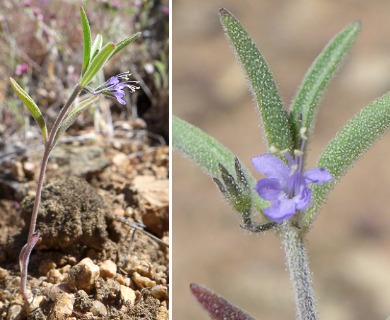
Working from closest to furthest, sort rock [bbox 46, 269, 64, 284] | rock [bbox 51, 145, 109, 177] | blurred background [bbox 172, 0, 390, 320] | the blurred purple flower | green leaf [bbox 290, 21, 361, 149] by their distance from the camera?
green leaf [bbox 290, 21, 361, 149], rock [bbox 46, 269, 64, 284], rock [bbox 51, 145, 109, 177], the blurred purple flower, blurred background [bbox 172, 0, 390, 320]

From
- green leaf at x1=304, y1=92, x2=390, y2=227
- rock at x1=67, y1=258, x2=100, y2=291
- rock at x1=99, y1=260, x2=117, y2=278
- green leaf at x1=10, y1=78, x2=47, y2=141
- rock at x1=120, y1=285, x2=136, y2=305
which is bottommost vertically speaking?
rock at x1=120, y1=285, x2=136, y2=305

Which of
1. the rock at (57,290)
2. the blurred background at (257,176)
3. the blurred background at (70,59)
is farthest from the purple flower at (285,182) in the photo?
the blurred background at (257,176)

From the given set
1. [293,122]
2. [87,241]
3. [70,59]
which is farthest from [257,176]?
[293,122]

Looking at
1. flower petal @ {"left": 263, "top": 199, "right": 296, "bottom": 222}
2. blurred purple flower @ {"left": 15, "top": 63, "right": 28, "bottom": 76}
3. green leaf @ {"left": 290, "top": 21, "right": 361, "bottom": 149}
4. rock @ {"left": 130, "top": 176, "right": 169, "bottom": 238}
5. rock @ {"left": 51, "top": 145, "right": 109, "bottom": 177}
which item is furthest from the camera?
blurred purple flower @ {"left": 15, "top": 63, "right": 28, "bottom": 76}

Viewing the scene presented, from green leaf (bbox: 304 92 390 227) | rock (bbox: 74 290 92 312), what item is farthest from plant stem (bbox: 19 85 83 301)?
green leaf (bbox: 304 92 390 227)

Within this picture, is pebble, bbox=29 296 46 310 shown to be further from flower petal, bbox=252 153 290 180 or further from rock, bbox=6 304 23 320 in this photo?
flower petal, bbox=252 153 290 180

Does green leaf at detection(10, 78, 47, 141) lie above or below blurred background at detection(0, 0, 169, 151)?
below

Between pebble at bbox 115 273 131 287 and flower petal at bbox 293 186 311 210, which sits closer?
flower petal at bbox 293 186 311 210

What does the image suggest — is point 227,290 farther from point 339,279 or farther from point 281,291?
point 339,279

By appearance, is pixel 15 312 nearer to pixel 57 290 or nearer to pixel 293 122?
pixel 57 290

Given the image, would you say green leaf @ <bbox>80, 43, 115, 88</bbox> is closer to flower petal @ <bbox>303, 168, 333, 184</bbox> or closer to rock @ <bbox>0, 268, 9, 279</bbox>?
flower petal @ <bbox>303, 168, 333, 184</bbox>
